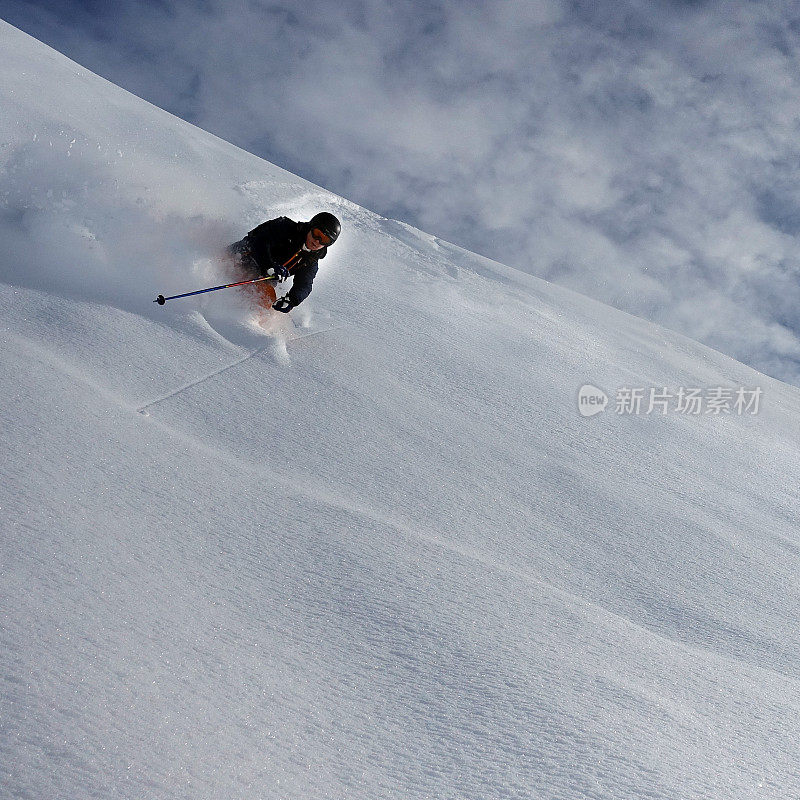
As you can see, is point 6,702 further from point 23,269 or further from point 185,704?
point 23,269

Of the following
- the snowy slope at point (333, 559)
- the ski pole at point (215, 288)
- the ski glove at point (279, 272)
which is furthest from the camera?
the ski glove at point (279, 272)

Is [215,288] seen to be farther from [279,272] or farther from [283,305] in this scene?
[279,272]

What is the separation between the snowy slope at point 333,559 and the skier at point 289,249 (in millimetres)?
293

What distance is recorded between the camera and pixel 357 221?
27.6ft

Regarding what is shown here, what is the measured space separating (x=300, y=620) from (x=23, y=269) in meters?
2.91

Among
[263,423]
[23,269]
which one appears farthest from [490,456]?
[23,269]

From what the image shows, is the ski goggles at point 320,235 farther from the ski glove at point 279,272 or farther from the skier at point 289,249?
the ski glove at point 279,272

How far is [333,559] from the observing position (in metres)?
2.22

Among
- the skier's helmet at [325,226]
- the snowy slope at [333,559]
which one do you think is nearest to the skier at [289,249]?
the skier's helmet at [325,226]

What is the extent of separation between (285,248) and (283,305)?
0.56 meters

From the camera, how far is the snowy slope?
1535 millimetres

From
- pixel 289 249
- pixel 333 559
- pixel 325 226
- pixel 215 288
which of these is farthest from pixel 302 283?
pixel 333 559

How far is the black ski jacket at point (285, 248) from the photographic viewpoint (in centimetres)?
484

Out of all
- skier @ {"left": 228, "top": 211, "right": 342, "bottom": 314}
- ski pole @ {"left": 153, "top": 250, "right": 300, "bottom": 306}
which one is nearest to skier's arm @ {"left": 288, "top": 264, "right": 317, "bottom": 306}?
skier @ {"left": 228, "top": 211, "right": 342, "bottom": 314}
